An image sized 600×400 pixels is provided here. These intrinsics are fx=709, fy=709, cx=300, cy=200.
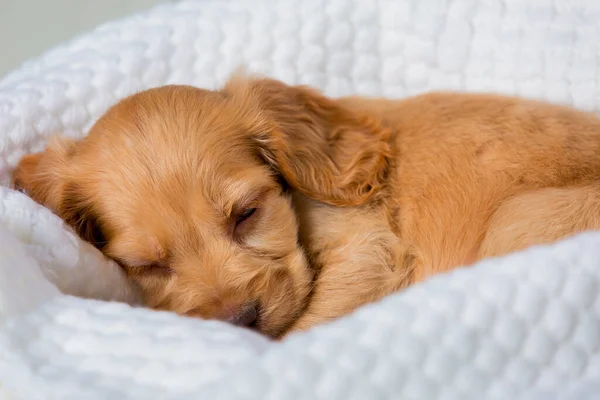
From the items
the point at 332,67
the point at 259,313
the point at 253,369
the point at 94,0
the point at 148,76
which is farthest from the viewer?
the point at 94,0

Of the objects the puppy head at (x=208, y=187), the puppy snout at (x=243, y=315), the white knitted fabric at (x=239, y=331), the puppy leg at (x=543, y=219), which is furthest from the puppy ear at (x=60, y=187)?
the puppy leg at (x=543, y=219)

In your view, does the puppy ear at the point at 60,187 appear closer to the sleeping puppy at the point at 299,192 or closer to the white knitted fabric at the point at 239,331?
the sleeping puppy at the point at 299,192

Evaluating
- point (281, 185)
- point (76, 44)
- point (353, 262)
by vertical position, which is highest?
point (76, 44)

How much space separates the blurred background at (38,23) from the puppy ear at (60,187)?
1.51m

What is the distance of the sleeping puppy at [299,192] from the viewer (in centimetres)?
166

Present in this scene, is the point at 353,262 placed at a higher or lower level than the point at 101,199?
lower

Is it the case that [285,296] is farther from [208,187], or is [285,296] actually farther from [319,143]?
[319,143]

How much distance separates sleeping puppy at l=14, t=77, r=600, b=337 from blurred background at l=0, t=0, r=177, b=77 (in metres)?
1.51

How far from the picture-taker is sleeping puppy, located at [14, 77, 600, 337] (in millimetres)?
1657

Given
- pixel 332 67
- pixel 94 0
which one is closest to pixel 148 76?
pixel 332 67

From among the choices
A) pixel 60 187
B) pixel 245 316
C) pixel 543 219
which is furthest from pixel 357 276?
pixel 60 187

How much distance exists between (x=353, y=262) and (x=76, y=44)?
1.28 meters

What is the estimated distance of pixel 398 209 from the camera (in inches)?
75.4

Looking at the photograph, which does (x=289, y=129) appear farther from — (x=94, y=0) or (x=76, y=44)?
(x=94, y=0)
